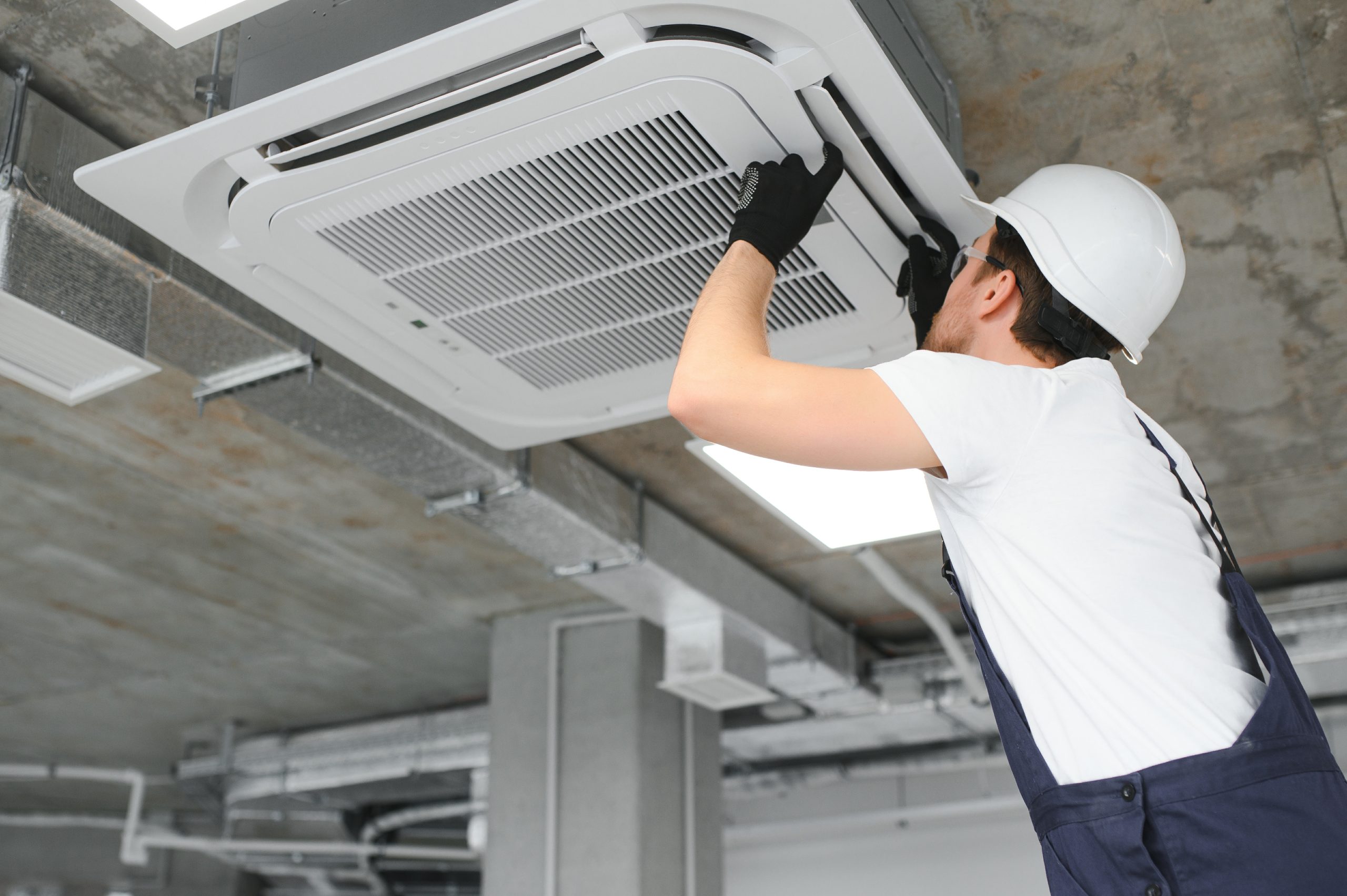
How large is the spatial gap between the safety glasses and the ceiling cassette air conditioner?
0.38 feet

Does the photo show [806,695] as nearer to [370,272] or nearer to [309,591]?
[309,591]

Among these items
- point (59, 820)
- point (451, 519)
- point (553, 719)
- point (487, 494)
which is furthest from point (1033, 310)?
point (59, 820)

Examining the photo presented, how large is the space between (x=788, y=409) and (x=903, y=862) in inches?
214

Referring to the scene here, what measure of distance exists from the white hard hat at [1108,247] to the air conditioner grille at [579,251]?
40 cm

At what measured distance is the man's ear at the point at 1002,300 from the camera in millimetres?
1460

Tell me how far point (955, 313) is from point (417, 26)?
728mm

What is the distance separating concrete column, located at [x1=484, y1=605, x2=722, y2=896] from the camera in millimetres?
4129

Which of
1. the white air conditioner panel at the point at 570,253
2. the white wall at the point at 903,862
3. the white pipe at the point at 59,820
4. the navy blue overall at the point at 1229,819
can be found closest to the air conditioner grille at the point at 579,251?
the white air conditioner panel at the point at 570,253

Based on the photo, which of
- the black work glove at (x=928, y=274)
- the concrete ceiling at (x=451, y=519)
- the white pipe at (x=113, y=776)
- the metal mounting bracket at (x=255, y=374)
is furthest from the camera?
the white pipe at (x=113, y=776)

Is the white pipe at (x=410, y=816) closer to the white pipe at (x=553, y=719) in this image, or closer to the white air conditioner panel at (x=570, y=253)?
the white pipe at (x=553, y=719)

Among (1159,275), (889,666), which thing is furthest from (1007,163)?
(889,666)

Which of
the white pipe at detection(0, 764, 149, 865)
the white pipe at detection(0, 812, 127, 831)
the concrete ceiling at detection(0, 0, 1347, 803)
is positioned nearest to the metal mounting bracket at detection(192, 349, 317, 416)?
the concrete ceiling at detection(0, 0, 1347, 803)

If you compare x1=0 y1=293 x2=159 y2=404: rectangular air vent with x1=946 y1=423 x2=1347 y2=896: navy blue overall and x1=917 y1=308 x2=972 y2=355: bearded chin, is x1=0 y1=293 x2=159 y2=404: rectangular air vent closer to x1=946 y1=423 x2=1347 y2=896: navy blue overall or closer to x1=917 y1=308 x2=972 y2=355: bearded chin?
x1=917 y1=308 x2=972 y2=355: bearded chin

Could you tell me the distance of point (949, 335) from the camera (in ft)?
4.91
